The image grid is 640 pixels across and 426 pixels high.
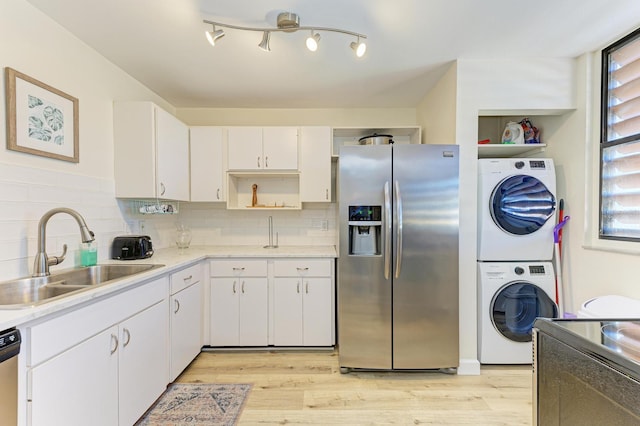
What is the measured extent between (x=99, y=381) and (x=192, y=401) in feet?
2.54

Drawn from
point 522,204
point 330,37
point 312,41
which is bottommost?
point 522,204

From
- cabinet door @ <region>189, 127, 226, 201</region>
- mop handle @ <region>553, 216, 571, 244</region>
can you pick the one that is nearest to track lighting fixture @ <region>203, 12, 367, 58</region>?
cabinet door @ <region>189, 127, 226, 201</region>

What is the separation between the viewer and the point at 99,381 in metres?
1.38

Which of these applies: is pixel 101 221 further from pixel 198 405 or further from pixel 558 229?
pixel 558 229

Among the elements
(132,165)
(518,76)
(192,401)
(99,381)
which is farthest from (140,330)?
(518,76)

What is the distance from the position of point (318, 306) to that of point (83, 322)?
5.74 feet

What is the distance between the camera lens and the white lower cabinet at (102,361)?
3.65ft

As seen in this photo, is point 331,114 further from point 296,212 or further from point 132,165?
point 132,165

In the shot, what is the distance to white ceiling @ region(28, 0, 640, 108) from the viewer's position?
65.0 inches

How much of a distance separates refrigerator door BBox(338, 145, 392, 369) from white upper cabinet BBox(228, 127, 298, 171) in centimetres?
85

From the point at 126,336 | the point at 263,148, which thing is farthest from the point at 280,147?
the point at 126,336

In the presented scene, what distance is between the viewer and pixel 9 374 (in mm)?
988

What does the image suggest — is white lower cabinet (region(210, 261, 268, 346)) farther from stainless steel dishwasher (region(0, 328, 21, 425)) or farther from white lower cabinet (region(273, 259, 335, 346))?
stainless steel dishwasher (region(0, 328, 21, 425))

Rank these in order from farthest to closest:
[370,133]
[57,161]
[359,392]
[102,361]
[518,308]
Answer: [370,133] < [518,308] < [359,392] < [57,161] < [102,361]
